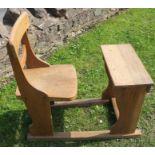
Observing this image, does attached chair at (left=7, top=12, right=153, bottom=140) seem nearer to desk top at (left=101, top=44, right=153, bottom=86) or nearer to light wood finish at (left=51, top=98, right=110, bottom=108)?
desk top at (left=101, top=44, right=153, bottom=86)

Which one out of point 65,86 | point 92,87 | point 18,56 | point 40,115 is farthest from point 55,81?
point 92,87

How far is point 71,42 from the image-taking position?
5613 mm

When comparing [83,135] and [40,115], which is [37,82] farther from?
[83,135]

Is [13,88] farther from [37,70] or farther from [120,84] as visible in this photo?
[120,84]

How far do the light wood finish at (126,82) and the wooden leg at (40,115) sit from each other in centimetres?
68

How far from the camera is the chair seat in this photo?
10.5 feet

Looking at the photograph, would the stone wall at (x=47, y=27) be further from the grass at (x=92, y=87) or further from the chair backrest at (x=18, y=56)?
the chair backrest at (x=18, y=56)

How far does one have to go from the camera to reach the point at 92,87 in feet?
14.5

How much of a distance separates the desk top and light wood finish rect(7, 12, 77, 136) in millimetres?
418

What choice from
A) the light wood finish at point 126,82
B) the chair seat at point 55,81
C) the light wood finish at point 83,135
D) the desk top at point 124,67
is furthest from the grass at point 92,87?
the desk top at point 124,67

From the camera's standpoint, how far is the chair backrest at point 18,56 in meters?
2.83

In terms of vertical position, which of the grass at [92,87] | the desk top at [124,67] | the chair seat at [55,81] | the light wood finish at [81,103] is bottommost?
the grass at [92,87]

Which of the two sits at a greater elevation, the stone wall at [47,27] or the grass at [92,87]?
the stone wall at [47,27]

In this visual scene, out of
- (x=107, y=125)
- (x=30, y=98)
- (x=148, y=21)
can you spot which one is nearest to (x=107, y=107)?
(x=107, y=125)
